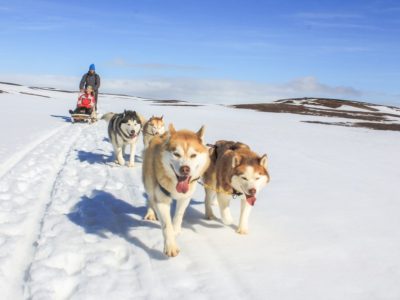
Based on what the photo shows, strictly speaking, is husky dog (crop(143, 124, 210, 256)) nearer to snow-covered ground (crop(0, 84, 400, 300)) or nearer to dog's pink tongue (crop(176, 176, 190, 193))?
dog's pink tongue (crop(176, 176, 190, 193))

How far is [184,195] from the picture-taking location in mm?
4430

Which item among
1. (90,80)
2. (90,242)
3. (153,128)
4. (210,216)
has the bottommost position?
(90,242)


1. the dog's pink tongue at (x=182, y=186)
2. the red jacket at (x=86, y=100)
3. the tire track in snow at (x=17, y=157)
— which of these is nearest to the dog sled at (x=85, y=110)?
the red jacket at (x=86, y=100)

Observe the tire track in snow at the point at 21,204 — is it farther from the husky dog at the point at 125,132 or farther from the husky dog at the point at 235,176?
the husky dog at the point at 235,176

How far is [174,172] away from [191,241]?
1011 millimetres

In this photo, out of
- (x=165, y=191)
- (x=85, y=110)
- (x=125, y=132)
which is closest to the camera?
(x=165, y=191)

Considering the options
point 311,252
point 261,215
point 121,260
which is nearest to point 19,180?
point 121,260

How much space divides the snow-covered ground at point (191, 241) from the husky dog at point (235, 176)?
0.36 meters

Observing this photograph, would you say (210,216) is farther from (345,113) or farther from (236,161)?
(345,113)

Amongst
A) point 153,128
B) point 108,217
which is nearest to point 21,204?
point 108,217

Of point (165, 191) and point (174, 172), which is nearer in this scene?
point (174, 172)

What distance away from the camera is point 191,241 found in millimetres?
4773

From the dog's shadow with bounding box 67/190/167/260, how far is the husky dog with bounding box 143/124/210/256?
38cm

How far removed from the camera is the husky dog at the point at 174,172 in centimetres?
414
